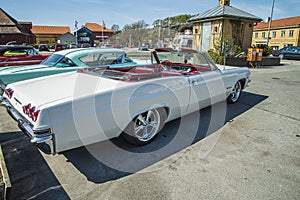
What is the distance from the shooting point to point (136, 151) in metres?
3.10

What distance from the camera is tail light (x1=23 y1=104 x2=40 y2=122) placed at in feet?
7.21

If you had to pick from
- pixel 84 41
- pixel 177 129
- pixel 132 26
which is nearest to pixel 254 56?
pixel 177 129

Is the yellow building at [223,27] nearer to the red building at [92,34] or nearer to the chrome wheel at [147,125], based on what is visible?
the chrome wheel at [147,125]

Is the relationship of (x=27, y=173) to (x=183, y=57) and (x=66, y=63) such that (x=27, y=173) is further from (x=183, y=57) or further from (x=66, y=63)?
(x=183, y=57)

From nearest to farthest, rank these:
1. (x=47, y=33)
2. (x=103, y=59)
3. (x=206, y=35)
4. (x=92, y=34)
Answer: (x=103, y=59)
(x=206, y=35)
(x=47, y=33)
(x=92, y=34)

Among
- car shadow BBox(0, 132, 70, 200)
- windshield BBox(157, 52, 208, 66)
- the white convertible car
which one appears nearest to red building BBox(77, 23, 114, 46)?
windshield BBox(157, 52, 208, 66)

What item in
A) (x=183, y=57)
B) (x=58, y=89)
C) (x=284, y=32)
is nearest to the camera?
(x=58, y=89)

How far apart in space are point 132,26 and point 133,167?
8292 cm

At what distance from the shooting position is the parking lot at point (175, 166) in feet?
7.54

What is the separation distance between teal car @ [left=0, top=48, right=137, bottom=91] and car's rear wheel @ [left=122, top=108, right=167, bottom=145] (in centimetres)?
201

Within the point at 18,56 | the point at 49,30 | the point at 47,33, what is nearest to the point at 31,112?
the point at 18,56

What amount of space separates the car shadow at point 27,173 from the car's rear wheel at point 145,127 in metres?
1.07

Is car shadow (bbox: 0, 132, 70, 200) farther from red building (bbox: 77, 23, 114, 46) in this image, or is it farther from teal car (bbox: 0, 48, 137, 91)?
red building (bbox: 77, 23, 114, 46)

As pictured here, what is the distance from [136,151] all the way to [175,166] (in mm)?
636
